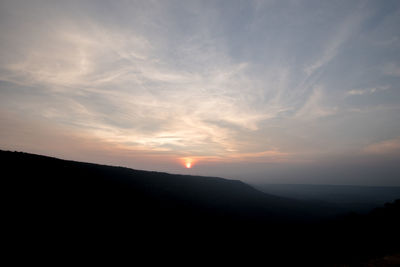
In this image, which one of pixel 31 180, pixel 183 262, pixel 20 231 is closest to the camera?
pixel 20 231

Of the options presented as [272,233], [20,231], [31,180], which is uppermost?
[31,180]

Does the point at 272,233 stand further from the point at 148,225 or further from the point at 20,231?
the point at 20,231

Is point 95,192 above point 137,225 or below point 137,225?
above

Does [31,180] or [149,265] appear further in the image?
[31,180]

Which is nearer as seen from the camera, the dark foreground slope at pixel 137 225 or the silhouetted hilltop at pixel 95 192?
the dark foreground slope at pixel 137 225

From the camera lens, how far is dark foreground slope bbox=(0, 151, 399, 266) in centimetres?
1560

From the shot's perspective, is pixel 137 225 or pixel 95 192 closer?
pixel 137 225

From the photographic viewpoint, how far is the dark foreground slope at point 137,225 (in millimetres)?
15602

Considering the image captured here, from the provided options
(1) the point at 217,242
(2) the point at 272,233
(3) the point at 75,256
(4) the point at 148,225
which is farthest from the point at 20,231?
(2) the point at 272,233

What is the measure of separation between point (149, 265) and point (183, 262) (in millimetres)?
3154

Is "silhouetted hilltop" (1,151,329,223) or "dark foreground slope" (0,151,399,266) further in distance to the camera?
"silhouetted hilltop" (1,151,329,223)

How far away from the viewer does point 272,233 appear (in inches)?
1172

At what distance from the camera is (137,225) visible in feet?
70.1

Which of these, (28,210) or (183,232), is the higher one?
(28,210)
